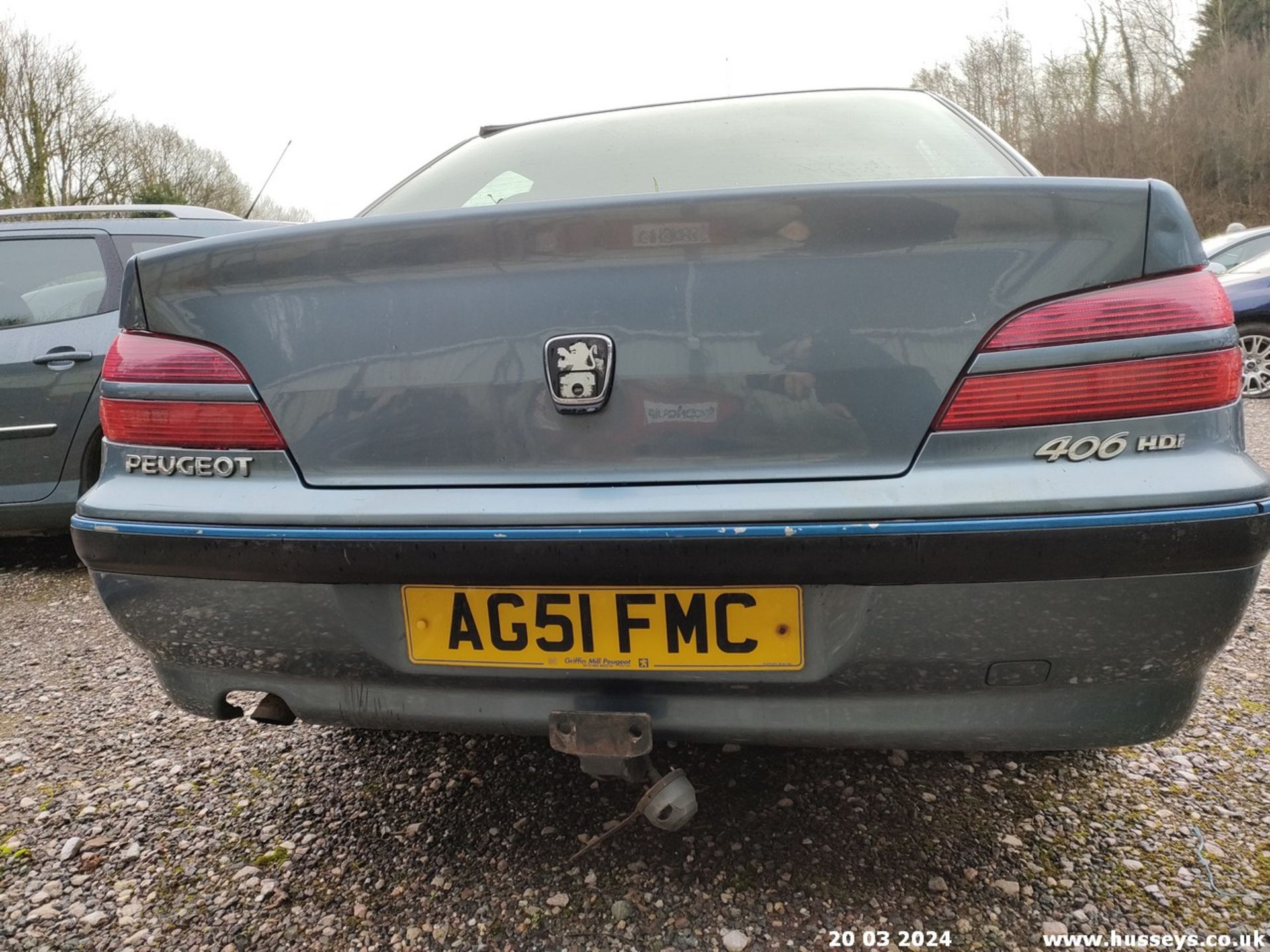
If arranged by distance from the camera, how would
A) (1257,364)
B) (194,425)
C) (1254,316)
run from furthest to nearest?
1. (1257,364)
2. (1254,316)
3. (194,425)

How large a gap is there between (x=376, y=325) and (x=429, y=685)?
1.86ft

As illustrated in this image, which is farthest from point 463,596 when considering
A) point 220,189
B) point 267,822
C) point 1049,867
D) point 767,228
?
point 220,189

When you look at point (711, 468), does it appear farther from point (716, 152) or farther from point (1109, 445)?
point (716, 152)

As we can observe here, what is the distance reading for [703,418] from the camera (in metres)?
1.26

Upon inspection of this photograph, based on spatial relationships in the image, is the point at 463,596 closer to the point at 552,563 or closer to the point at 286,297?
the point at 552,563

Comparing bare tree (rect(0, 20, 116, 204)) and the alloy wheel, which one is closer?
the alloy wheel

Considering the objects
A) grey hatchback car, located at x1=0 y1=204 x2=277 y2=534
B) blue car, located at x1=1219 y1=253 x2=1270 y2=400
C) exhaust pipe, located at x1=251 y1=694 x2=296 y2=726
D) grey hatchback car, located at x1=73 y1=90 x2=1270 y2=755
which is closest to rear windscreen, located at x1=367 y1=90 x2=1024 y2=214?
grey hatchback car, located at x1=73 y1=90 x2=1270 y2=755

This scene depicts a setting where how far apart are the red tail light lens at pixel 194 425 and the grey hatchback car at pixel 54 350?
97.4 inches

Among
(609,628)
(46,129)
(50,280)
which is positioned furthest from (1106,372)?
(46,129)

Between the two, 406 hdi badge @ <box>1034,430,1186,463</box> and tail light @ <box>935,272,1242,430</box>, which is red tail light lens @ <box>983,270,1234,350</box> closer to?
tail light @ <box>935,272,1242,430</box>

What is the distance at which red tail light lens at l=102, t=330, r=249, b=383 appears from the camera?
1.42 m

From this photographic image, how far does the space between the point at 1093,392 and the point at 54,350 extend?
3860 millimetres

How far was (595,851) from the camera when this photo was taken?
5.46 ft

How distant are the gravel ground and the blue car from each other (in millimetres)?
6127
